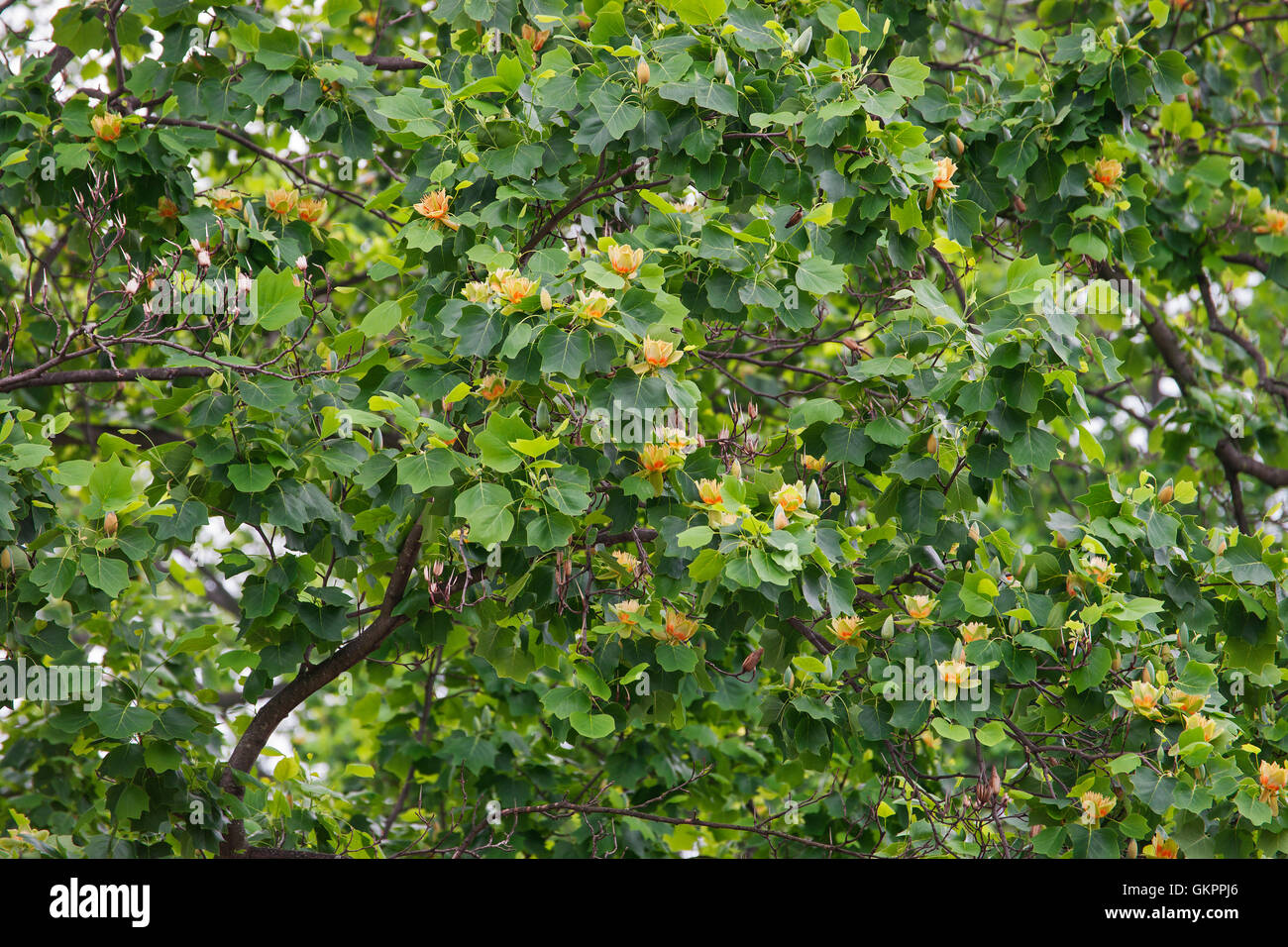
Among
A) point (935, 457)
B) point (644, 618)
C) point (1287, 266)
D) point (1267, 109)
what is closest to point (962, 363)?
point (935, 457)

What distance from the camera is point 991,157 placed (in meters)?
5.06

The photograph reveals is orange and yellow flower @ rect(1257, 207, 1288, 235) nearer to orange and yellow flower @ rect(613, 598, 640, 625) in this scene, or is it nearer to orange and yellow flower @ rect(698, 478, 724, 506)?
orange and yellow flower @ rect(698, 478, 724, 506)

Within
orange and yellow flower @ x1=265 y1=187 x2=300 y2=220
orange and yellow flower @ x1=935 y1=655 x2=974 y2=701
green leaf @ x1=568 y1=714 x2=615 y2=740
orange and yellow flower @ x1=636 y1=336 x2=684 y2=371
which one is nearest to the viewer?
orange and yellow flower @ x1=636 y1=336 x2=684 y2=371

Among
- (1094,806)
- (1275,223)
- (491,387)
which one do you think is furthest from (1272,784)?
(1275,223)

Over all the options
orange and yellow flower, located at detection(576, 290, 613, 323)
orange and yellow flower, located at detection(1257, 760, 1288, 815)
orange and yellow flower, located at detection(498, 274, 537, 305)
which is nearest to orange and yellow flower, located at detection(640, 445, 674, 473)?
orange and yellow flower, located at detection(576, 290, 613, 323)

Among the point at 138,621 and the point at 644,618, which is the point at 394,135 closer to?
the point at 644,618

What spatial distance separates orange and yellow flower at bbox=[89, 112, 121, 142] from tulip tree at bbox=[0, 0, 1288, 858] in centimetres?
1

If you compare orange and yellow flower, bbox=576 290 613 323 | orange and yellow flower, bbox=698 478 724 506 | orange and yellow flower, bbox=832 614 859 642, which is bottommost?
orange and yellow flower, bbox=832 614 859 642

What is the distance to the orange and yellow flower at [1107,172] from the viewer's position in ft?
16.4

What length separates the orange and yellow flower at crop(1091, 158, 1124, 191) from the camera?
16.4ft

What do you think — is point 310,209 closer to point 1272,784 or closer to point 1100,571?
point 1100,571

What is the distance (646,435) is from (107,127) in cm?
266

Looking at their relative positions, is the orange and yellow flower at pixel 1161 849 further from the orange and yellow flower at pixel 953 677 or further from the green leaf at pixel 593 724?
the green leaf at pixel 593 724
